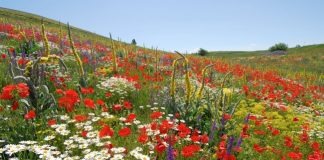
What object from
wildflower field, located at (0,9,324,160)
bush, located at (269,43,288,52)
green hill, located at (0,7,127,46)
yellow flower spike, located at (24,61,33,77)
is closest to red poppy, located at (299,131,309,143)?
wildflower field, located at (0,9,324,160)

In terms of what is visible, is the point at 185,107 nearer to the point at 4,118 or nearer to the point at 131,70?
the point at 4,118

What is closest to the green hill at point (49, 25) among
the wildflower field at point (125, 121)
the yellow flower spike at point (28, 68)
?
the wildflower field at point (125, 121)

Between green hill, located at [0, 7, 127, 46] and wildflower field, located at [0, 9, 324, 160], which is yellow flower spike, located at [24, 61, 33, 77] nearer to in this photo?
wildflower field, located at [0, 9, 324, 160]

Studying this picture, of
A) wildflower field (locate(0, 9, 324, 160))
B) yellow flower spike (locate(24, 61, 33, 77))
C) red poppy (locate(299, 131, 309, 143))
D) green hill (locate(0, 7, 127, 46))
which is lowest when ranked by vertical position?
→ red poppy (locate(299, 131, 309, 143))

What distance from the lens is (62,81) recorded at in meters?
7.15

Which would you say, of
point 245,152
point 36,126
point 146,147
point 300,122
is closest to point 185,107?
point 245,152

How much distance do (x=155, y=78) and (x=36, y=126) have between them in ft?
15.9

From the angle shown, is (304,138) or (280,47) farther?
(280,47)

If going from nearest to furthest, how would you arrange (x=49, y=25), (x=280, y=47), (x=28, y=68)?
(x=28, y=68)
(x=49, y=25)
(x=280, y=47)

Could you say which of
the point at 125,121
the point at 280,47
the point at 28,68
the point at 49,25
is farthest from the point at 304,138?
the point at 280,47

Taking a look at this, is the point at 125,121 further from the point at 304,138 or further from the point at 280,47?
the point at 280,47

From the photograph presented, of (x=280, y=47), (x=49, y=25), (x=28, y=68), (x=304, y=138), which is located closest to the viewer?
(x=28, y=68)

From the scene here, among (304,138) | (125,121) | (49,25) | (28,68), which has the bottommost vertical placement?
(304,138)

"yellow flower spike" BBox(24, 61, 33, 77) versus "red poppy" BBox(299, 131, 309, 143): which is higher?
"yellow flower spike" BBox(24, 61, 33, 77)
